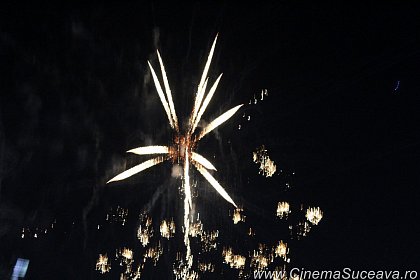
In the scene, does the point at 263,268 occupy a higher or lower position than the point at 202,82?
lower

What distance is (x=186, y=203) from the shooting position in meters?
21.0

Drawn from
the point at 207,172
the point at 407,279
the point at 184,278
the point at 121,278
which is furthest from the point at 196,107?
the point at 407,279

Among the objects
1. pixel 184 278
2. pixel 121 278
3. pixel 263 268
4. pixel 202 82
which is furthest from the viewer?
pixel 263 268

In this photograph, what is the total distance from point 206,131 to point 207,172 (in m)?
1.74

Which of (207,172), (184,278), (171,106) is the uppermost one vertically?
(171,106)

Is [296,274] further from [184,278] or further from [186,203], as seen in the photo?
[186,203]

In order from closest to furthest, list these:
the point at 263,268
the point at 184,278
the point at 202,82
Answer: the point at 202,82 < the point at 184,278 < the point at 263,268

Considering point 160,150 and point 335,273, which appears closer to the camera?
point 160,150

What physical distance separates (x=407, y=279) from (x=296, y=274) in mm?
6327

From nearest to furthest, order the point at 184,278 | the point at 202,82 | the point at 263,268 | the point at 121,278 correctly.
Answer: the point at 202,82 < the point at 184,278 < the point at 121,278 < the point at 263,268

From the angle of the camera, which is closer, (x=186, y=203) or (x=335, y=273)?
(x=186, y=203)

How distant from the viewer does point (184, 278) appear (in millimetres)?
27938

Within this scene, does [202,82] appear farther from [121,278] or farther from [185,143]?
[121,278]

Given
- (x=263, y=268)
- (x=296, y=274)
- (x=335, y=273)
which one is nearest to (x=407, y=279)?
(x=335, y=273)
